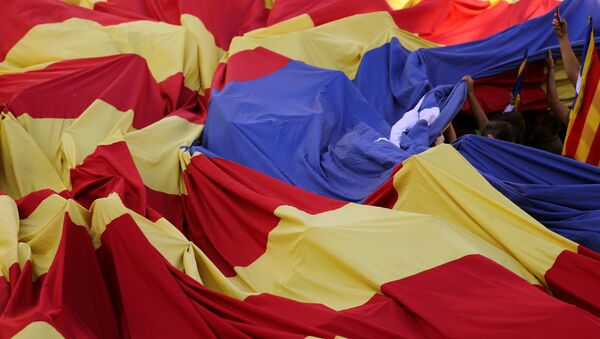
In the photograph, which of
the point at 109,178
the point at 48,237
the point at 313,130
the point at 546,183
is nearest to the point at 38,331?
the point at 48,237

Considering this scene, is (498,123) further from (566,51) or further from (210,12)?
(210,12)

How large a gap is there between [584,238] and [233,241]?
1238 millimetres

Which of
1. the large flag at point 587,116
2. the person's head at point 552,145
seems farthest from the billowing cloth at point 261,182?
the large flag at point 587,116

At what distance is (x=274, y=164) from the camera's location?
319cm

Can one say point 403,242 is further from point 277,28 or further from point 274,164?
point 277,28

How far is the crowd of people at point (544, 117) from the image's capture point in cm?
348

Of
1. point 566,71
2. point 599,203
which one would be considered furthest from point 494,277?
point 566,71

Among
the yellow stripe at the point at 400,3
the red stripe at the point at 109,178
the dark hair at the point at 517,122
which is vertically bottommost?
the red stripe at the point at 109,178

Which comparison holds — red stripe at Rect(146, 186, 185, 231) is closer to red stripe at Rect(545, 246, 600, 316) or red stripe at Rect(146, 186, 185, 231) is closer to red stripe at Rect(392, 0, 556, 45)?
red stripe at Rect(545, 246, 600, 316)

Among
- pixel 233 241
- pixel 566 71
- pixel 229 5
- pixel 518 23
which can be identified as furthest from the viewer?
pixel 229 5

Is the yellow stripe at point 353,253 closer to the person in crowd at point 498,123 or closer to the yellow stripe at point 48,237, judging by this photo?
the yellow stripe at point 48,237

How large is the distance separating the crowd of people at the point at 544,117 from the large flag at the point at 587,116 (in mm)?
268

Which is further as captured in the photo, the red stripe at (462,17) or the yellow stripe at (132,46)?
the red stripe at (462,17)

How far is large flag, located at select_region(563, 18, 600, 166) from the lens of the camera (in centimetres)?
305
